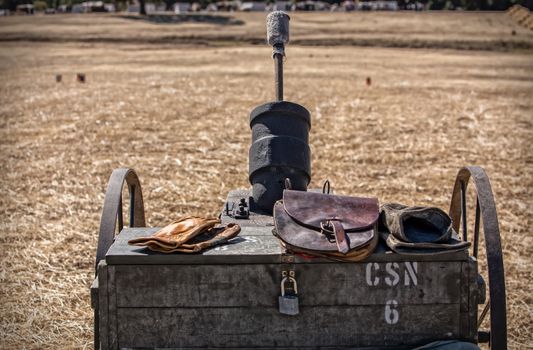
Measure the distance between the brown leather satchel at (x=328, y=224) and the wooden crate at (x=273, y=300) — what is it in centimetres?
9

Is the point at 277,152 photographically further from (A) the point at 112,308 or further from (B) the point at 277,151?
(A) the point at 112,308

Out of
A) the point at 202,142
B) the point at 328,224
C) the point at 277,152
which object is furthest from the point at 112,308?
the point at 202,142

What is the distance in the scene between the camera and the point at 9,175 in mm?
11195

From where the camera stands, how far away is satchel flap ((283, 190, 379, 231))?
4.51m

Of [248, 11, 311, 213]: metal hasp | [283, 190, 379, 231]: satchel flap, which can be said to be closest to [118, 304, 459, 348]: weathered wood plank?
[283, 190, 379, 231]: satchel flap

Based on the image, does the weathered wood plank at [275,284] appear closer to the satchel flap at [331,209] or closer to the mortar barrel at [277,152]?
the satchel flap at [331,209]

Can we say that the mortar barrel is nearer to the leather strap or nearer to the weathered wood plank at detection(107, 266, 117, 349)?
the leather strap

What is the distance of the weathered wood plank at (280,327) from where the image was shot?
14.3 feet

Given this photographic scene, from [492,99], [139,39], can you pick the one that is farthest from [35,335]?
[139,39]

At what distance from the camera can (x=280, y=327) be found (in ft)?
14.4

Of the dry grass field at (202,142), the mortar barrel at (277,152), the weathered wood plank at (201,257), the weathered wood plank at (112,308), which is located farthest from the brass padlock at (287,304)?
the dry grass field at (202,142)

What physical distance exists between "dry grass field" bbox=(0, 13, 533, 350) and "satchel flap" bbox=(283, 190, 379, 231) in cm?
219

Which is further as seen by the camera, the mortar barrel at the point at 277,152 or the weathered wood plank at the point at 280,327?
the mortar barrel at the point at 277,152

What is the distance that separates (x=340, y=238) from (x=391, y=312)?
562mm
